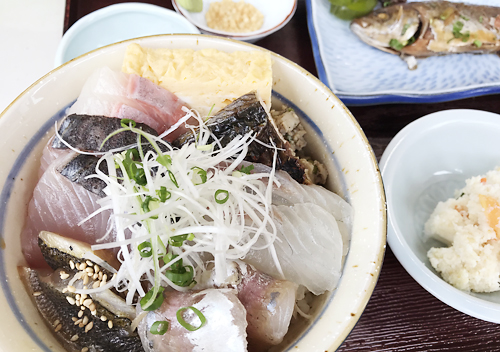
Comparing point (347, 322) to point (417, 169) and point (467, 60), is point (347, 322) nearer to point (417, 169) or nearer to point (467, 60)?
point (417, 169)

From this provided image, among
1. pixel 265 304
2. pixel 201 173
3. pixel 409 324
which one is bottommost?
pixel 409 324

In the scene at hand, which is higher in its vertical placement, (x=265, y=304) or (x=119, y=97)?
(x=119, y=97)

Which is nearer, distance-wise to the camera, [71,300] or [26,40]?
[71,300]

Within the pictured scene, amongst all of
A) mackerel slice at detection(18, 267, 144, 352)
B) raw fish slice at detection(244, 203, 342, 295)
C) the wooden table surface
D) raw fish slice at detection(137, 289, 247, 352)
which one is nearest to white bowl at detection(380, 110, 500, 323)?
the wooden table surface

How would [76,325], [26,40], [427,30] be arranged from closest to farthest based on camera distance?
[76,325]
[26,40]
[427,30]

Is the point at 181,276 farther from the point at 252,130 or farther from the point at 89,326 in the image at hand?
the point at 252,130

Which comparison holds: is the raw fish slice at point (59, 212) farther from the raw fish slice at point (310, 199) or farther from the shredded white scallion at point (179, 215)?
the raw fish slice at point (310, 199)

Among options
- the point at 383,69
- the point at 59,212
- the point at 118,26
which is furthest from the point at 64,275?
the point at 383,69

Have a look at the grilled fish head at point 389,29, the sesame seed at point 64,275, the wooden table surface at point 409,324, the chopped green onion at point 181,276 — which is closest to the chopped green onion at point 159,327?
the chopped green onion at point 181,276
